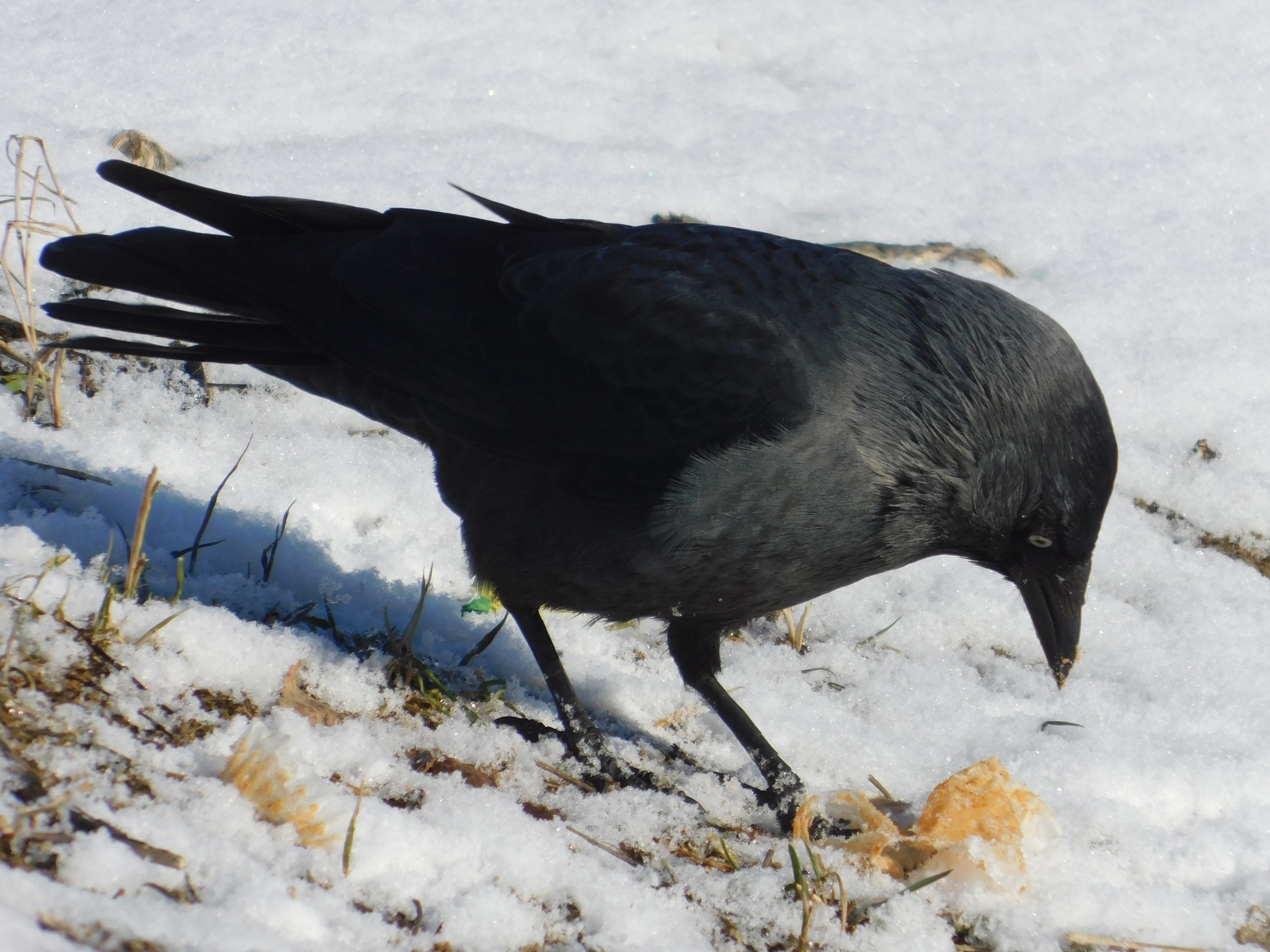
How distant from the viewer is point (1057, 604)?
3.15m

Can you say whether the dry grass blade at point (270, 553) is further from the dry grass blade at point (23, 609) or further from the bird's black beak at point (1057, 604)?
the bird's black beak at point (1057, 604)

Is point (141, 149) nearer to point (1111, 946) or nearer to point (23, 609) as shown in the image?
point (23, 609)

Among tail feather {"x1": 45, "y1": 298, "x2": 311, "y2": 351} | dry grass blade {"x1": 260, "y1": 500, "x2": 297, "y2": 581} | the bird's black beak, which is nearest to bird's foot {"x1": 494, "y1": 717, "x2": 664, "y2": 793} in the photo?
dry grass blade {"x1": 260, "y1": 500, "x2": 297, "y2": 581}

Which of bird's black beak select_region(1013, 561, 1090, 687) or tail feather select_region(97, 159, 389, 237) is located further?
tail feather select_region(97, 159, 389, 237)

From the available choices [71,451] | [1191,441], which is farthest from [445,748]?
[1191,441]

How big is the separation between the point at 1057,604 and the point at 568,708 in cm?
141

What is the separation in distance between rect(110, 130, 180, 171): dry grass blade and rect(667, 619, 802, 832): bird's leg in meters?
3.29

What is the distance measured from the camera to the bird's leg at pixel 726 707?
2979 mm

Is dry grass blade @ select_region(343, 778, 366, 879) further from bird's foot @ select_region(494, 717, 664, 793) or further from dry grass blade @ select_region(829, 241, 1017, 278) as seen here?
dry grass blade @ select_region(829, 241, 1017, 278)

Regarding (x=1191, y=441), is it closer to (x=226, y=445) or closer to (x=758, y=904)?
(x=758, y=904)

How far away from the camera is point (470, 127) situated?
582cm

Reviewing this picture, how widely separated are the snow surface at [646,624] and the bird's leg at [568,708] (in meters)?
0.09

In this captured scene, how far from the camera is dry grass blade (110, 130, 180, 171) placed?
15.9 feet

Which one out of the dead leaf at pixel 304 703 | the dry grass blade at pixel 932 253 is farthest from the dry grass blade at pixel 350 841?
the dry grass blade at pixel 932 253
